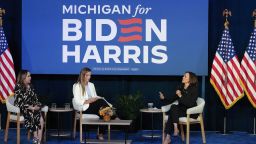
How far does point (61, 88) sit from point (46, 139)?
139cm

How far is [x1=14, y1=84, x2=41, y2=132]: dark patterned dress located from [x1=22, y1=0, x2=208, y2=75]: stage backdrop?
1432 mm

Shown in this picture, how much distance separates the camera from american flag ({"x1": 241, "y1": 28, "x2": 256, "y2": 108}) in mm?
8453

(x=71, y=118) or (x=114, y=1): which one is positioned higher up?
(x=114, y=1)

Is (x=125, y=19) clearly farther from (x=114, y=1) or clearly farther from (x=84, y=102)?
(x=84, y=102)

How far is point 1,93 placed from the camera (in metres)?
8.97

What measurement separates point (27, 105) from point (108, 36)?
2.12 m

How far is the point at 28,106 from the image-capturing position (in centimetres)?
745

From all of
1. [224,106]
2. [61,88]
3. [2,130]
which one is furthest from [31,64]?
[224,106]

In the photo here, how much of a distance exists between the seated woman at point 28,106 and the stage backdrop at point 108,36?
143cm

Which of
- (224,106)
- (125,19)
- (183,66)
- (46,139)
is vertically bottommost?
(46,139)

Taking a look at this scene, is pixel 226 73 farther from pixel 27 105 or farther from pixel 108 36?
Answer: pixel 27 105

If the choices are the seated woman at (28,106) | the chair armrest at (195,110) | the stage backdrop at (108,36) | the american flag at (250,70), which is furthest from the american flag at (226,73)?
the seated woman at (28,106)

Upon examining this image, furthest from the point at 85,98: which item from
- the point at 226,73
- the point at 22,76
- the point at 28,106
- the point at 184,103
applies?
the point at 226,73

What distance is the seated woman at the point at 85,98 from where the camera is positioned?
26.1 ft
